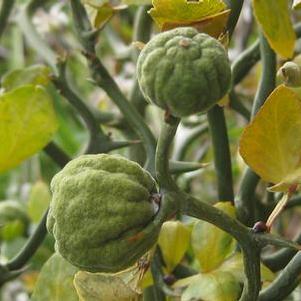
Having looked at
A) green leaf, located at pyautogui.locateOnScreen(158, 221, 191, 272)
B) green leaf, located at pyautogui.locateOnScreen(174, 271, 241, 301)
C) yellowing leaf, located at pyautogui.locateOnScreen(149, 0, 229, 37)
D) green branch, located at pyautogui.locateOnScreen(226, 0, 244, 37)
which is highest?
yellowing leaf, located at pyautogui.locateOnScreen(149, 0, 229, 37)

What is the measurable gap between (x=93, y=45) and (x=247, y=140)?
0.22m

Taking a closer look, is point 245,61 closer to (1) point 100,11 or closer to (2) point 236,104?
(2) point 236,104

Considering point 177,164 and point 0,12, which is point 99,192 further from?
point 0,12

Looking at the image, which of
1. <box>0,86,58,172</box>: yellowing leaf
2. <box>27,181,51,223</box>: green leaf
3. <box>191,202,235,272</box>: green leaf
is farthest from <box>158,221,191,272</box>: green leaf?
<box>27,181,51,223</box>: green leaf

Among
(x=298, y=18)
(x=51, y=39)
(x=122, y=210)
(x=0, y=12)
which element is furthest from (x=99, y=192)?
(x=51, y=39)

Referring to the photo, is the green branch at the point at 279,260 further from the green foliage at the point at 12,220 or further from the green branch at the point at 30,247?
the green foliage at the point at 12,220

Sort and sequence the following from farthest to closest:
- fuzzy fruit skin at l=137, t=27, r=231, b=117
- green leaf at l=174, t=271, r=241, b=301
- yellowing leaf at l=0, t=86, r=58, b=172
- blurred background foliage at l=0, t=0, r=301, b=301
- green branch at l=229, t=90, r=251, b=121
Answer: blurred background foliage at l=0, t=0, r=301, b=301, green branch at l=229, t=90, r=251, b=121, yellowing leaf at l=0, t=86, r=58, b=172, green leaf at l=174, t=271, r=241, b=301, fuzzy fruit skin at l=137, t=27, r=231, b=117

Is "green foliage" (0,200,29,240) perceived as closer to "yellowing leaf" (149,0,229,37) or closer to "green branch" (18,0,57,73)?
"green branch" (18,0,57,73)

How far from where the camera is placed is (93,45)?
2.19 feet

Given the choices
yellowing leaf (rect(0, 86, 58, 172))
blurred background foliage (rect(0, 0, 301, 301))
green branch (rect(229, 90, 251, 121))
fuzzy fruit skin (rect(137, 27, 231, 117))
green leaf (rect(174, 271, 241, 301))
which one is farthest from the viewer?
blurred background foliage (rect(0, 0, 301, 301))

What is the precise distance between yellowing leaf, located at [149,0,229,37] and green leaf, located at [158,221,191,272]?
0.20 meters

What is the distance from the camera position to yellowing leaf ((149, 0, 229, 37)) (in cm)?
48

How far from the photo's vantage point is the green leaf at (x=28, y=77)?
28.7 inches


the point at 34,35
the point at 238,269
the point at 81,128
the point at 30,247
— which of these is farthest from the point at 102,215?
the point at 81,128
